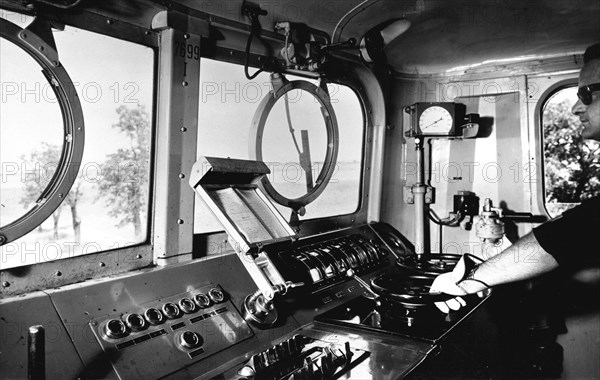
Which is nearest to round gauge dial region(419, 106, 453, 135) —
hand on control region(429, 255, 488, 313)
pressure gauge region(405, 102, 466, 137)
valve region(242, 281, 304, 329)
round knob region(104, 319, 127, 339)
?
pressure gauge region(405, 102, 466, 137)

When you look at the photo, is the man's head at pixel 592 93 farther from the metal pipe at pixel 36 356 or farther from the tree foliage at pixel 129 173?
the metal pipe at pixel 36 356

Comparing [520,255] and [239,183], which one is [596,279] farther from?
[239,183]

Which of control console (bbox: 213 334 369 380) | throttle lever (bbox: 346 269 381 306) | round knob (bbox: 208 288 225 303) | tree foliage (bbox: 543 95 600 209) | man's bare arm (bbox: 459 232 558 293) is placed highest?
tree foliage (bbox: 543 95 600 209)

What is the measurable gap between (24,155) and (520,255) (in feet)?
6.27

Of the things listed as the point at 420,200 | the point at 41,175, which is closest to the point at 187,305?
the point at 41,175

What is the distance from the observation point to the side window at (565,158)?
128 inches

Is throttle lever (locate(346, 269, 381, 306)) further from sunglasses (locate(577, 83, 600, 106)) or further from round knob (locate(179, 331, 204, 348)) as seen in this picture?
sunglasses (locate(577, 83, 600, 106))

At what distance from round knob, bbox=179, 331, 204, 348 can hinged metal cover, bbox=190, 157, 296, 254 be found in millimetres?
340

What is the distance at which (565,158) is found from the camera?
11.9 feet

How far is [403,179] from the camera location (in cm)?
355

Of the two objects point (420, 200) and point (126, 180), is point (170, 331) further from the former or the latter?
point (420, 200)

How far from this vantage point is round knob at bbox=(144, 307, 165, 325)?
1.65 meters

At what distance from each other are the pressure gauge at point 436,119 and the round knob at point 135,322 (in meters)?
2.29

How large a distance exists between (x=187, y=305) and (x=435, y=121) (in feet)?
7.16
